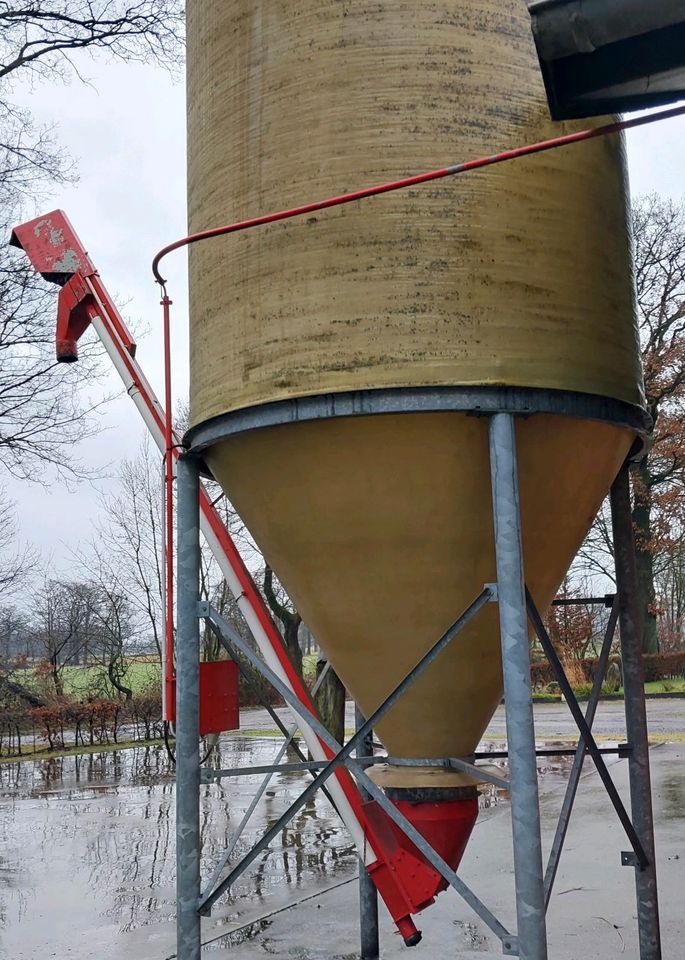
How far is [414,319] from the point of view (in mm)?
4008

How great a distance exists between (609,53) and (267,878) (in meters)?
7.35

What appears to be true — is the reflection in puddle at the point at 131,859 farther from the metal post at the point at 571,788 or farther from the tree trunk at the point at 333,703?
the metal post at the point at 571,788

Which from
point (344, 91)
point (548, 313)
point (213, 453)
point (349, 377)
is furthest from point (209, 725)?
point (344, 91)

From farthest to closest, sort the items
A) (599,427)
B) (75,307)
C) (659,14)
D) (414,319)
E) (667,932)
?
(667,932), (75,307), (599,427), (414,319), (659,14)

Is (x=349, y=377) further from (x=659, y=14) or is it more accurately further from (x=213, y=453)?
(x=659, y=14)

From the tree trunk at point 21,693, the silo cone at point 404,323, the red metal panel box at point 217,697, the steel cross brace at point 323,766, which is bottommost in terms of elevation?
the tree trunk at point 21,693

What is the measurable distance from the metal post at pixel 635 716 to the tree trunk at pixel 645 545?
1928 centimetres

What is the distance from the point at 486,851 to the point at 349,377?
672 cm

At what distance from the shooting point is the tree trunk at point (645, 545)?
2589cm

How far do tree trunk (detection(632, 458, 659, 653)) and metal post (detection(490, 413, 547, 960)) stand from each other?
69.1ft

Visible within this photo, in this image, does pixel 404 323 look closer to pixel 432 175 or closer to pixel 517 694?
pixel 432 175

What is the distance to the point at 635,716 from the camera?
528 centimetres

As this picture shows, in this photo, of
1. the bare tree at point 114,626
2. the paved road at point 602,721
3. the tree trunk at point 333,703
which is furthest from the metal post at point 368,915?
the bare tree at point 114,626

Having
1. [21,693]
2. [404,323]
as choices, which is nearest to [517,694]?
[404,323]
